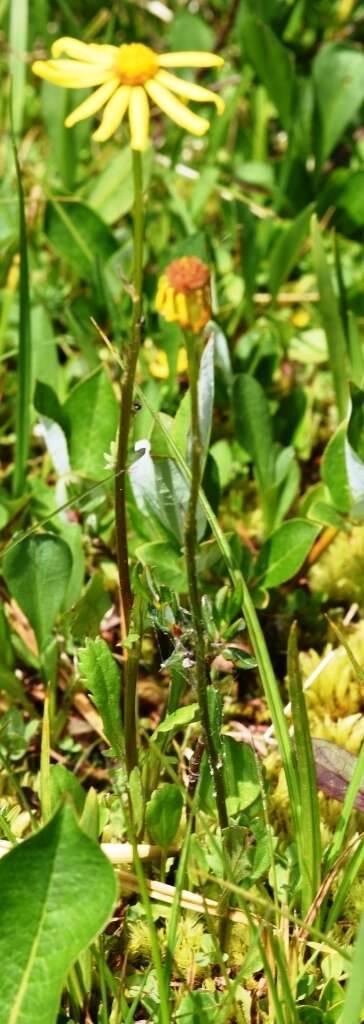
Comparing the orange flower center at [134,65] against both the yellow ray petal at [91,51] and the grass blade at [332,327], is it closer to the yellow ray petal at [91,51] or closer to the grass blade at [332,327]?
the yellow ray petal at [91,51]

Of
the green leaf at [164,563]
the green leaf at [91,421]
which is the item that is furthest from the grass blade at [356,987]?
the green leaf at [91,421]

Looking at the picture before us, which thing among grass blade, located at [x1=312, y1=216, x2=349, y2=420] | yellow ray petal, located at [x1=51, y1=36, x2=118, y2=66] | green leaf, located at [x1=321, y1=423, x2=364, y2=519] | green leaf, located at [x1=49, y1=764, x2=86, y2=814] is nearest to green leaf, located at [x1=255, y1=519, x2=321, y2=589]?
green leaf, located at [x1=321, y1=423, x2=364, y2=519]

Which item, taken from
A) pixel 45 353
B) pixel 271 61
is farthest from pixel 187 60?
pixel 271 61

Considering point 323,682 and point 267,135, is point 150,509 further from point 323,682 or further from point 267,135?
point 267,135

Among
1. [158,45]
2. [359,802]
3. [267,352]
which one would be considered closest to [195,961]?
[359,802]

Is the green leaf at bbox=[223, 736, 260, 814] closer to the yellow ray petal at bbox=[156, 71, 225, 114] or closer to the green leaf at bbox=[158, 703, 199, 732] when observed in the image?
the green leaf at bbox=[158, 703, 199, 732]
